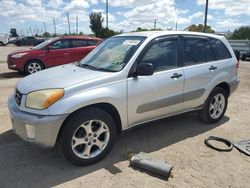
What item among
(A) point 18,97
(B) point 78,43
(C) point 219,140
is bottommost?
(C) point 219,140

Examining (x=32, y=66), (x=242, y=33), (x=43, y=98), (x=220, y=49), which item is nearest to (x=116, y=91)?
(x=43, y=98)

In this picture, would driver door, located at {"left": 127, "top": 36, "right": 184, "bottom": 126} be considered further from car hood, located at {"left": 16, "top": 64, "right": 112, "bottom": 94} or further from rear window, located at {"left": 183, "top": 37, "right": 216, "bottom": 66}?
car hood, located at {"left": 16, "top": 64, "right": 112, "bottom": 94}

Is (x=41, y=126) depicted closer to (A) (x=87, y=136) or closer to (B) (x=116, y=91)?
(A) (x=87, y=136)

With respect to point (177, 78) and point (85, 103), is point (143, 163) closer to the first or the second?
point (85, 103)

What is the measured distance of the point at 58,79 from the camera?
360 centimetres

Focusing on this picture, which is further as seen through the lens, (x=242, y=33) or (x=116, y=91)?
(x=242, y=33)

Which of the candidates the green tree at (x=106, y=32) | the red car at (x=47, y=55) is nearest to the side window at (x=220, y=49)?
the red car at (x=47, y=55)

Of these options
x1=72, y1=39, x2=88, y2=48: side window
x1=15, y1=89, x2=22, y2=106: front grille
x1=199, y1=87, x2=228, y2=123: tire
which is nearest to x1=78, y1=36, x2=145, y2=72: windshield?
x1=15, y1=89, x2=22, y2=106: front grille

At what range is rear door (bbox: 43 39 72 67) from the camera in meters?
10.6

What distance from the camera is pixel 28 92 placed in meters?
3.42

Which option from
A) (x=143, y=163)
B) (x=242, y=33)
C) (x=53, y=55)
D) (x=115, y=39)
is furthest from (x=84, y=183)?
(x=242, y=33)

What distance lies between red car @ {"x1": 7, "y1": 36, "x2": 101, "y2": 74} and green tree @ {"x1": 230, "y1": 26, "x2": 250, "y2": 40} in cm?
4096

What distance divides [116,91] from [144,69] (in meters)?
0.49

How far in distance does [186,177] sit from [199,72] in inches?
76.5
